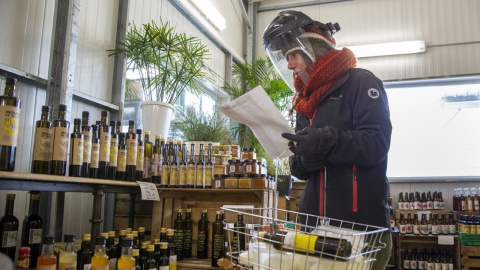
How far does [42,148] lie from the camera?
1.95 meters

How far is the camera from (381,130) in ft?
3.84

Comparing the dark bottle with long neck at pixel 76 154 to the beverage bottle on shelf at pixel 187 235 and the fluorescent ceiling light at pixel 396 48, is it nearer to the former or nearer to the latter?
the beverage bottle on shelf at pixel 187 235

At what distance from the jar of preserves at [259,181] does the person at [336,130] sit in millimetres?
1253

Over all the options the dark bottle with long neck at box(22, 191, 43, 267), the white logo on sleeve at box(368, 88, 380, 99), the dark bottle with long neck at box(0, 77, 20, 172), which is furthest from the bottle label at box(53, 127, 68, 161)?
the white logo on sleeve at box(368, 88, 380, 99)

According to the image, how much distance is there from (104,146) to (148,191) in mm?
409

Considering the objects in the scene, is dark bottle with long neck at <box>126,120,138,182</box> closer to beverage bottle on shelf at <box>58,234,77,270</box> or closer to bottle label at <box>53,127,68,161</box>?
bottle label at <box>53,127,68,161</box>

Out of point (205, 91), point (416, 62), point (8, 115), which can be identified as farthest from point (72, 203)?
point (416, 62)

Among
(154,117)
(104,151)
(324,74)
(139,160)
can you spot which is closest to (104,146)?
(104,151)

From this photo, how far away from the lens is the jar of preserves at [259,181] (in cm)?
267

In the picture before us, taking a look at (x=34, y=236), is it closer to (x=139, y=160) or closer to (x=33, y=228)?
(x=33, y=228)

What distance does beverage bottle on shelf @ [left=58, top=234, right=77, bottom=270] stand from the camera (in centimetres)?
188

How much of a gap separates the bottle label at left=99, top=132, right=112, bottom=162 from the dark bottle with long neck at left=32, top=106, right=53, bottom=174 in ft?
1.25

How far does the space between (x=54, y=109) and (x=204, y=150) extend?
1119 mm

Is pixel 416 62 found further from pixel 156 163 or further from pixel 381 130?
pixel 381 130
